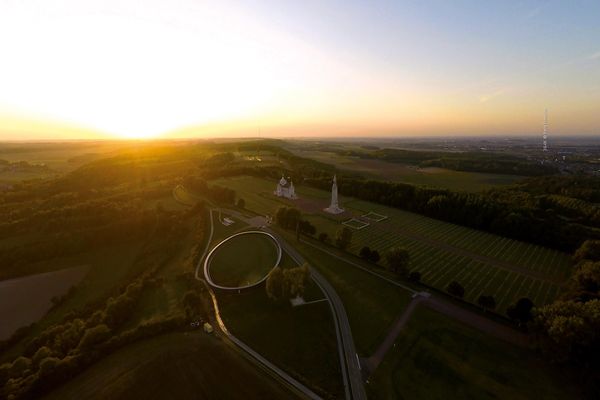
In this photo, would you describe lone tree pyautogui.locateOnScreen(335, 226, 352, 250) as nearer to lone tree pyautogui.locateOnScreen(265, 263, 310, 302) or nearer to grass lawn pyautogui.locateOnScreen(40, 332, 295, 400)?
lone tree pyautogui.locateOnScreen(265, 263, 310, 302)

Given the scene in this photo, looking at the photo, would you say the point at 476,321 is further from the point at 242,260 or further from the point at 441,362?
the point at 242,260

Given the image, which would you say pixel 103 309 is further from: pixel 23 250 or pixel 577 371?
pixel 577 371

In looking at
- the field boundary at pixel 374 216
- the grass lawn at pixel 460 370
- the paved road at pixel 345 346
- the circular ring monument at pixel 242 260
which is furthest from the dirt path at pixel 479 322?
the field boundary at pixel 374 216

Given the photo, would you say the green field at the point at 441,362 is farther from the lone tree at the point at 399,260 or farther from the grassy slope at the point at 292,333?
the lone tree at the point at 399,260

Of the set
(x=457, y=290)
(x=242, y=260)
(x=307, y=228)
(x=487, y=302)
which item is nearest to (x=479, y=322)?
(x=487, y=302)

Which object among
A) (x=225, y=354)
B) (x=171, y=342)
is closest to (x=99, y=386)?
(x=171, y=342)

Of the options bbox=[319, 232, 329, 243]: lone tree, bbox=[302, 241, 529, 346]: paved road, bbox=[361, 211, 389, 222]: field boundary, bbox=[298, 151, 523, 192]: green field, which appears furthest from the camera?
bbox=[298, 151, 523, 192]: green field

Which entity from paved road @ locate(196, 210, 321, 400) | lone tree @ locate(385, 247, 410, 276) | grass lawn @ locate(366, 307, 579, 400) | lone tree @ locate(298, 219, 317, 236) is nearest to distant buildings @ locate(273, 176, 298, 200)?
lone tree @ locate(298, 219, 317, 236)
